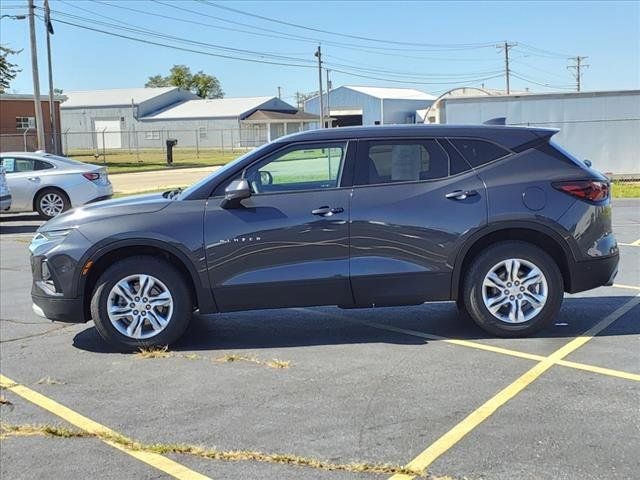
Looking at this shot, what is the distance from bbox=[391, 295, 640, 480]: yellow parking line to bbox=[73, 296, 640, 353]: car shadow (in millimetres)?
154

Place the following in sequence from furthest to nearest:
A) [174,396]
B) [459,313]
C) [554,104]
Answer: [554,104]
[459,313]
[174,396]

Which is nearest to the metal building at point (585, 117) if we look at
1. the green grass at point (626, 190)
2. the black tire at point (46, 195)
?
the green grass at point (626, 190)

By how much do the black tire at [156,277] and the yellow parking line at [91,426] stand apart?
33.1 inches

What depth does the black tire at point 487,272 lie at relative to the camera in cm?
585

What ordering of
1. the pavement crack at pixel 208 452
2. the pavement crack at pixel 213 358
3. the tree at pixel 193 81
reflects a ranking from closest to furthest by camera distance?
the pavement crack at pixel 208 452, the pavement crack at pixel 213 358, the tree at pixel 193 81

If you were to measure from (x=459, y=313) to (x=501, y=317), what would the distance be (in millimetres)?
976

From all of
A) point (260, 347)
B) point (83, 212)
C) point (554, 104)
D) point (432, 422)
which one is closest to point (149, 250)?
point (83, 212)

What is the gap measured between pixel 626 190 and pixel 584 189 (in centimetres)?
1559

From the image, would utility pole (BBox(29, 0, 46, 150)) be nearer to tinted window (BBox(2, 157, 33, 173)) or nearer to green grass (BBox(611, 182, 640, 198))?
tinted window (BBox(2, 157, 33, 173))

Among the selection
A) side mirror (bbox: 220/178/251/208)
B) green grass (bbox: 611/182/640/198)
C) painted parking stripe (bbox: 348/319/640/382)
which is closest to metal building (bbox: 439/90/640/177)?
green grass (bbox: 611/182/640/198)

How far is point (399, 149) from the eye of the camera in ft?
19.7

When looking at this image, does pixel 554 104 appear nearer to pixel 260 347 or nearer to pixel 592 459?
pixel 260 347

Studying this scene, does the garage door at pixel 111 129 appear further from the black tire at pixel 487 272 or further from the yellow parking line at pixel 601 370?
the yellow parking line at pixel 601 370

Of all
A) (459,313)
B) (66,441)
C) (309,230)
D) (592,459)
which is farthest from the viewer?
(459,313)
